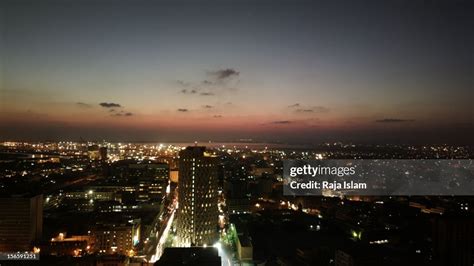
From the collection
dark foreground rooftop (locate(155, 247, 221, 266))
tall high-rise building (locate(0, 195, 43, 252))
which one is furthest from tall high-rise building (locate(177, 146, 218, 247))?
tall high-rise building (locate(0, 195, 43, 252))

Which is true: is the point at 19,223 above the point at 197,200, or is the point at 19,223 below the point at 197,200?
below

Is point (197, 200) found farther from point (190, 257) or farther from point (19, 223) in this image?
point (19, 223)

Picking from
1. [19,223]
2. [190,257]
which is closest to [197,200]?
[190,257]

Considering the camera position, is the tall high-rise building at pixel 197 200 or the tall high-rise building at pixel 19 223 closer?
the tall high-rise building at pixel 19 223

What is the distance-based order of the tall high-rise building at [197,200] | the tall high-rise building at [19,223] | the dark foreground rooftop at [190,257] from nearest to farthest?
1. the dark foreground rooftop at [190,257]
2. the tall high-rise building at [19,223]
3. the tall high-rise building at [197,200]

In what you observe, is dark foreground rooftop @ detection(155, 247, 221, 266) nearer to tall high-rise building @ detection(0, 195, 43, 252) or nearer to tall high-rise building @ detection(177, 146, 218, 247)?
tall high-rise building @ detection(177, 146, 218, 247)

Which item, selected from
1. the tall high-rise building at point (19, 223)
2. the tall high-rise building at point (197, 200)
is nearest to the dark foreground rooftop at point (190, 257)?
the tall high-rise building at point (197, 200)

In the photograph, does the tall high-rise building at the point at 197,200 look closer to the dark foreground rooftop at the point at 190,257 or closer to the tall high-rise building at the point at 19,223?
the dark foreground rooftop at the point at 190,257
